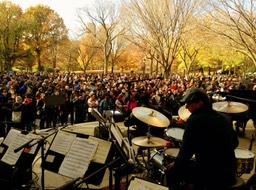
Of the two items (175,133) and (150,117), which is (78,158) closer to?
(150,117)

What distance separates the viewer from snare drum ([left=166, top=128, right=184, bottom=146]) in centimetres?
482

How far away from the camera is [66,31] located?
5278cm

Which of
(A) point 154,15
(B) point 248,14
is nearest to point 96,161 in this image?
(B) point 248,14

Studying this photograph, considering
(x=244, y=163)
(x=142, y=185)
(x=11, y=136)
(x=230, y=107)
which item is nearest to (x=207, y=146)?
(x=142, y=185)

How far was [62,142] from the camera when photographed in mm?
3986

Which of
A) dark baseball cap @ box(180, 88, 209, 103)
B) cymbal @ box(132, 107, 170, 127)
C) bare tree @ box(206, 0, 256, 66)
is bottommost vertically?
cymbal @ box(132, 107, 170, 127)

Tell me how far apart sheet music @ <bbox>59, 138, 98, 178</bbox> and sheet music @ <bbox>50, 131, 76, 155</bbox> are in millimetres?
104

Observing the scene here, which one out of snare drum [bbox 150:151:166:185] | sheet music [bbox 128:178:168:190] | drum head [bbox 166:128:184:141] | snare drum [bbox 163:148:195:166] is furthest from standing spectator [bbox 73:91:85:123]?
sheet music [bbox 128:178:168:190]

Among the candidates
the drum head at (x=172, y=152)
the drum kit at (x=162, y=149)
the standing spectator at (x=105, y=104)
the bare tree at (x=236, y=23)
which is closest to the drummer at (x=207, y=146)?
the drum kit at (x=162, y=149)

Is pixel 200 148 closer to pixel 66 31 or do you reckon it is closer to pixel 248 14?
pixel 248 14

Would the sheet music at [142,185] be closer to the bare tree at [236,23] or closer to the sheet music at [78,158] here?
the sheet music at [78,158]

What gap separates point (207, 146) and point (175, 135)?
1.93 metres

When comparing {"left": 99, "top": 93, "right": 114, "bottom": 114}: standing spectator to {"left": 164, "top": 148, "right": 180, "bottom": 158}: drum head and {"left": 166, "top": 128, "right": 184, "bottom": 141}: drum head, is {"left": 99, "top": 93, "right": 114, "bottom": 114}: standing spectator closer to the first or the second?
→ {"left": 166, "top": 128, "right": 184, "bottom": 141}: drum head

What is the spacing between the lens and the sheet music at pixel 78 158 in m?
3.58
